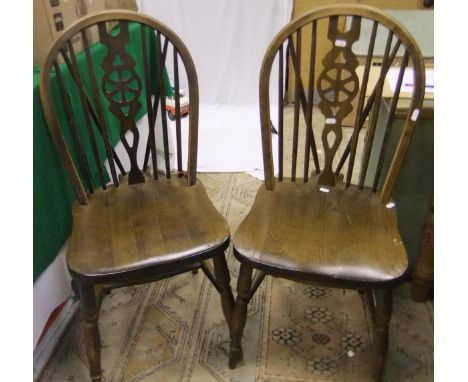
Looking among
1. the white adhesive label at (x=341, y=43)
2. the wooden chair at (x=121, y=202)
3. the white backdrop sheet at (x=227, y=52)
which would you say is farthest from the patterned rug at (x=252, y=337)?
the white backdrop sheet at (x=227, y=52)

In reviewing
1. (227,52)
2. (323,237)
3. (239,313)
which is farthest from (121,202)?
(227,52)

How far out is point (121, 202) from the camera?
121 centimetres

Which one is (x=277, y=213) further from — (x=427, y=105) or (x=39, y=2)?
(x=39, y=2)

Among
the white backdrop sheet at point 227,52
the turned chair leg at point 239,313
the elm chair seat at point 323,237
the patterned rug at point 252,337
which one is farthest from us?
the white backdrop sheet at point 227,52

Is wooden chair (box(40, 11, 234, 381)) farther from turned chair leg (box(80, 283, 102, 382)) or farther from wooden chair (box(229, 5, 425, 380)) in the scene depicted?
wooden chair (box(229, 5, 425, 380))

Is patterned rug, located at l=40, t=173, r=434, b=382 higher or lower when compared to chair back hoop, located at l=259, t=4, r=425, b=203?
lower

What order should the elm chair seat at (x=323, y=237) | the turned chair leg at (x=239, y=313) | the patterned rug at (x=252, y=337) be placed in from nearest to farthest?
the elm chair seat at (x=323, y=237) < the turned chair leg at (x=239, y=313) < the patterned rug at (x=252, y=337)

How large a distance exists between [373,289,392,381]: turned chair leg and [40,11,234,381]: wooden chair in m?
0.38

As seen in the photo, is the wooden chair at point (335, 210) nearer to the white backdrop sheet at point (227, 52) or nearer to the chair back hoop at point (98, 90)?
the chair back hoop at point (98, 90)

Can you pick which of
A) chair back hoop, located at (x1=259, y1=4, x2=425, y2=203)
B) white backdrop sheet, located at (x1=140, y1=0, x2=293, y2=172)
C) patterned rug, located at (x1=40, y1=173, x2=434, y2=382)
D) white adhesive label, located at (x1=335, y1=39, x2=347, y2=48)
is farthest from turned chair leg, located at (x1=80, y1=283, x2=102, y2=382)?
white backdrop sheet, located at (x1=140, y1=0, x2=293, y2=172)

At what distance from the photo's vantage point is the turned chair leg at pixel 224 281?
110 centimetres

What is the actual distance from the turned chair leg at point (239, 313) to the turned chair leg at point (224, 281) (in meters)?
0.03

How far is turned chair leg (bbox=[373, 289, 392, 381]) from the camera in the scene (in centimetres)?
103

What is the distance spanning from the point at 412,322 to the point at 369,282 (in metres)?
0.56
